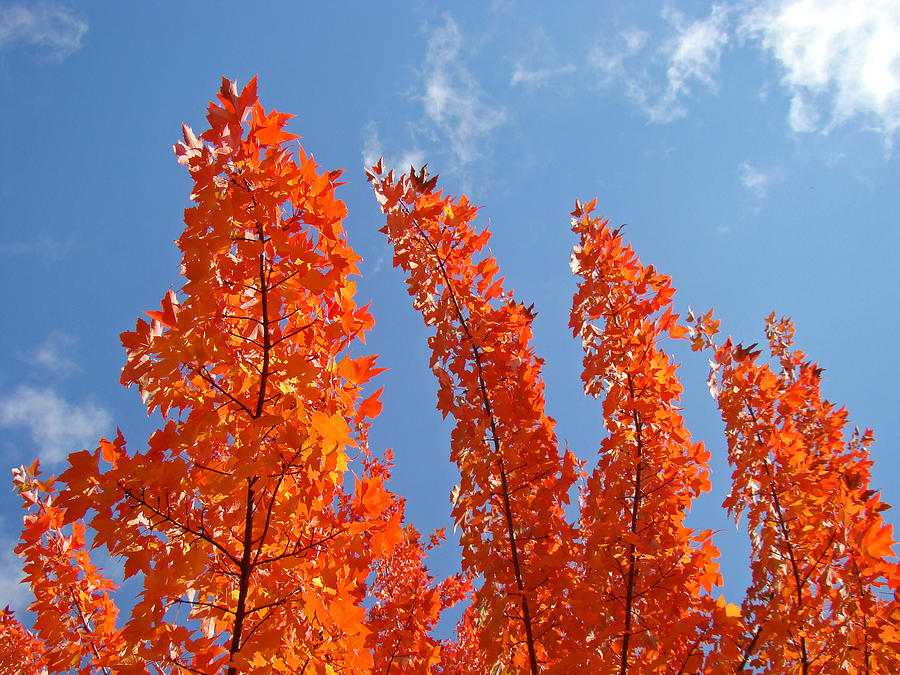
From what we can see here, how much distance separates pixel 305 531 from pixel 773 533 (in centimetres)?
265

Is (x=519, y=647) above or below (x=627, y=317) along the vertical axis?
below

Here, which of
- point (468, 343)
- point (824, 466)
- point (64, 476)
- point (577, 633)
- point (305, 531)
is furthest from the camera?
point (824, 466)

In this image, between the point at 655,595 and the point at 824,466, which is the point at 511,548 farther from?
the point at 824,466

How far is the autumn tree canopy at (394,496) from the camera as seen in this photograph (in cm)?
161

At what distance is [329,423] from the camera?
1560 millimetres

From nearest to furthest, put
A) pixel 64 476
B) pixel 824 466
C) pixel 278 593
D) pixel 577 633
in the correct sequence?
pixel 64 476 → pixel 278 593 → pixel 577 633 → pixel 824 466

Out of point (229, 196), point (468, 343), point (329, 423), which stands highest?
point (468, 343)

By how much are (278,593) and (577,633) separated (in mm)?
1478

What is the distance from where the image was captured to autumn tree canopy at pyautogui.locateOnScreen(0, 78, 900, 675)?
1609mm

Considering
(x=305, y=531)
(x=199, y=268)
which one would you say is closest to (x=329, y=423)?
(x=305, y=531)

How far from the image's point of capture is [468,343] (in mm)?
2912

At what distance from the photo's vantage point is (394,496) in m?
3.07

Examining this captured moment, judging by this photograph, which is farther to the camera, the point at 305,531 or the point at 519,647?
the point at 519,647

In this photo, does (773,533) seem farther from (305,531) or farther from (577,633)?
(305,531)
